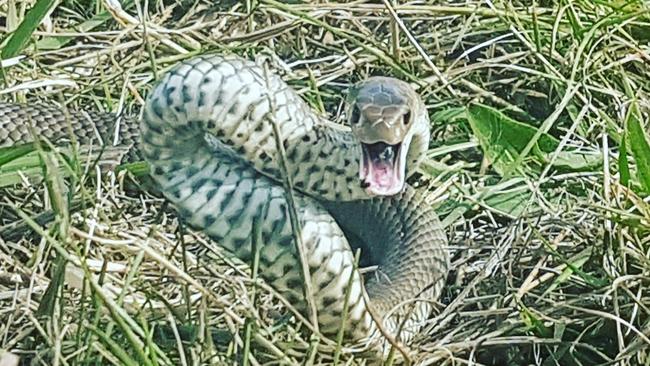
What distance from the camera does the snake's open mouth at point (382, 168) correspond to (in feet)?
7.60

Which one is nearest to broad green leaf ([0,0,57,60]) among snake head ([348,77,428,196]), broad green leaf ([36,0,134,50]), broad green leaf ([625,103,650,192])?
broad green leaf ([36,0,134,50])

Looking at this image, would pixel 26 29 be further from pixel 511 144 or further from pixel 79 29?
pixel 511 144

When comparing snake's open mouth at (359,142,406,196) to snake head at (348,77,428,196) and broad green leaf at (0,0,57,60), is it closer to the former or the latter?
snake head at (348,77,428,196)

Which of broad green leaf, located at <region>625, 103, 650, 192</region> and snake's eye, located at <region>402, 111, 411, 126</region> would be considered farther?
broad green leaf, located at <region>625, 103, 650, 192</region>

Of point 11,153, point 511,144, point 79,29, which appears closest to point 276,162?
point 11,153

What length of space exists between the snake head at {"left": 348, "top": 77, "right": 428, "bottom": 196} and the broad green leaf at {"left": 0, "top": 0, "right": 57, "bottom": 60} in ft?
3.65

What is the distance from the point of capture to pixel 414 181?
3.25 metres

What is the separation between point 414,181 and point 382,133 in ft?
3.07

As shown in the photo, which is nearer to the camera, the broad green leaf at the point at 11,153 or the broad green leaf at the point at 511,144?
the broad green leaf at the point at 11,153

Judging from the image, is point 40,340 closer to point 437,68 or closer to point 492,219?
point 492,219

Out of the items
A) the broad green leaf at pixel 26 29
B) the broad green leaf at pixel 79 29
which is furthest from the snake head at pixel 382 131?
the broad green leaf at pixel 79 29

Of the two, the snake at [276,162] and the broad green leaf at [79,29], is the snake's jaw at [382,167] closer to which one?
the snake at [276,162]

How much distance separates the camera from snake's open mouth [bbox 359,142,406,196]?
→ 2.32 m

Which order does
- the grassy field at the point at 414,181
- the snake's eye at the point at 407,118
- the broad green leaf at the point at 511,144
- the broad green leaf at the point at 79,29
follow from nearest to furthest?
the grassy field at the point at 414,181 → the snake's eye at the point at 407,118 → the broad green leaf at the point at 511,144 → the broad green leaf at the point at 79,29
